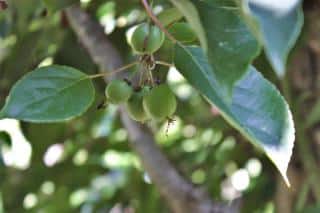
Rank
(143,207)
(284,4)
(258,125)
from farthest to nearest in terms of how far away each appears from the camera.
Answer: (143,207), (258,125), (284,4)

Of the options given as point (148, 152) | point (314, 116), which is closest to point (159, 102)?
point (148, 152)

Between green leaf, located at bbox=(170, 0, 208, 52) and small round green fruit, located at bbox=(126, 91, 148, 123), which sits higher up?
green leaf, located at bbox=(170, 0, 208, 52)

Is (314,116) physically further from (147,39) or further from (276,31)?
(276,31)

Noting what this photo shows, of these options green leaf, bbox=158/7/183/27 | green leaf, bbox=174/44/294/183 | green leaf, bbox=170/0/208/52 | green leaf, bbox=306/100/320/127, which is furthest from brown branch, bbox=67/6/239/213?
green leaf, bbox=170/0/208/52

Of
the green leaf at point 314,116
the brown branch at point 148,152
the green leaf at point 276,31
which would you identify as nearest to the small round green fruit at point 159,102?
the green leaf at point 276,31

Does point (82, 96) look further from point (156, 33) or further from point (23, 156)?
point (23, 156)

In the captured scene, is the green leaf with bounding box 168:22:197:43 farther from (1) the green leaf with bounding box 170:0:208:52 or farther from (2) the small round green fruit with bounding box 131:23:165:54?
(1) the green leaf with bounding box 170:0:208:52

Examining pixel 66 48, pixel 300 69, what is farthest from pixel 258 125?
pixel 300 69
